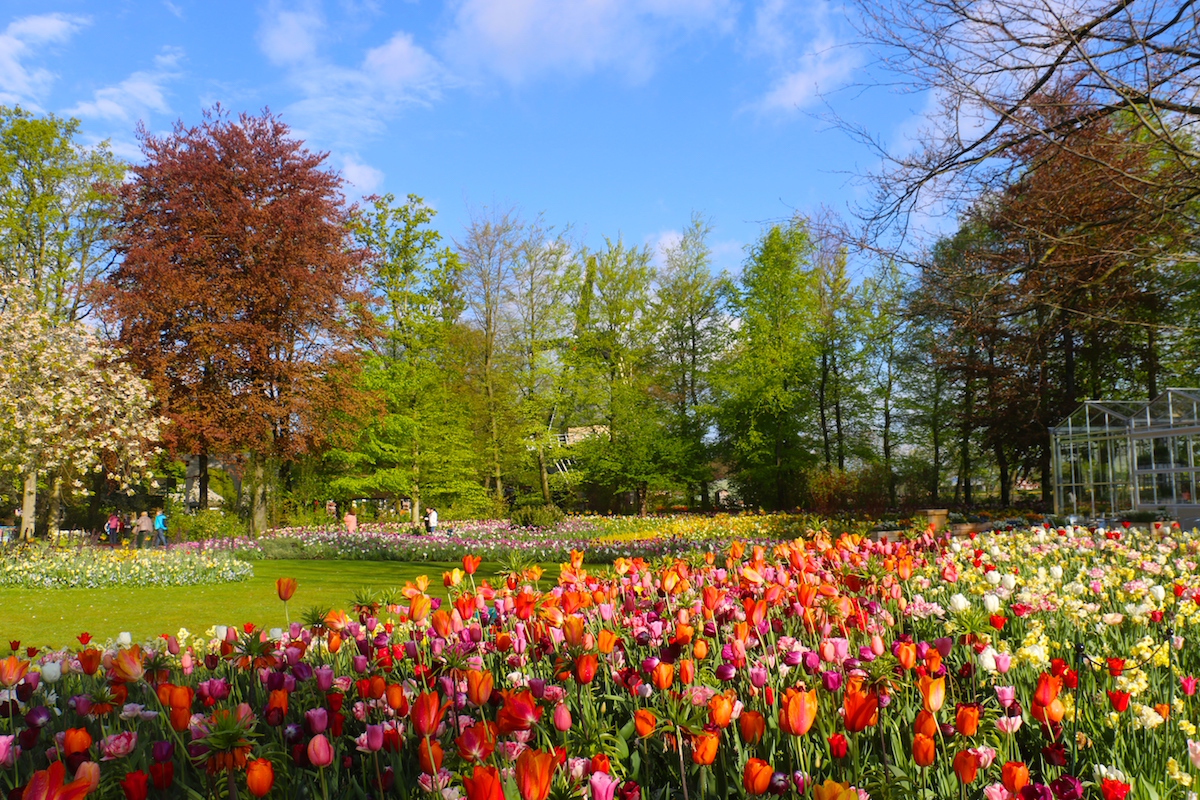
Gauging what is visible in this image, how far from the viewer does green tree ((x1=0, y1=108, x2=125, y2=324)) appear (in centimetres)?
2270

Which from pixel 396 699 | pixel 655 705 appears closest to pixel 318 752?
pixel 396 699

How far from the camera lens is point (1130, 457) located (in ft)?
57.7

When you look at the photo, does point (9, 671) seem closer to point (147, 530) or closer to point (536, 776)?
point (536, 776)

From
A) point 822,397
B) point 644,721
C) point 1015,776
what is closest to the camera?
point 1015,776

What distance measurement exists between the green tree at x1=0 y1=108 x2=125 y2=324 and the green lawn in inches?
561

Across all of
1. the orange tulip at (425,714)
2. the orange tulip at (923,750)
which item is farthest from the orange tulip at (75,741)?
the orange tulip at (923,750)

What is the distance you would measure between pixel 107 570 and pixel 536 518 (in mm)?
10135

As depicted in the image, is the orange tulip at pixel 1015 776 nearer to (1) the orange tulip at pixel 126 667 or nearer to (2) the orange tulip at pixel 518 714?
(2) the orange tulip at pixel 518 714

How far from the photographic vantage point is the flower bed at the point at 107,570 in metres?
12.1

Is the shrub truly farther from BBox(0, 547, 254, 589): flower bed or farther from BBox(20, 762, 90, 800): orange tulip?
BBox(20, 762, 90, 800): orange tulip

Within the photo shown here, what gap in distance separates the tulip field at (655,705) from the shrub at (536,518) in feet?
54.5

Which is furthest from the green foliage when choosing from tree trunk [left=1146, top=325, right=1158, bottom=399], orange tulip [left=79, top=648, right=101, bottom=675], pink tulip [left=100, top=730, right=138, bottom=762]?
tree trunk [left=1146, top=325, right=1158, bottom=399]

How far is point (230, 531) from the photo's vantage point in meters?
20.4

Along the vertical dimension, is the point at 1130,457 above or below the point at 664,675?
above
